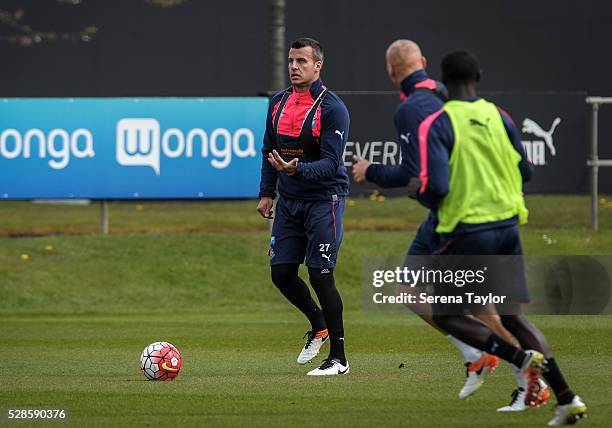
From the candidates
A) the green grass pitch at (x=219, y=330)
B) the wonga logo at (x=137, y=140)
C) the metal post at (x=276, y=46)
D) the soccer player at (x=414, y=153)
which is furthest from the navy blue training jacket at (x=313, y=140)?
the metal post at (x=276, y=46)

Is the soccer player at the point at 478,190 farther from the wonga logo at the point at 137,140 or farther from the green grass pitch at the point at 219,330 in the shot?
the wonga logo at the point at 137,140

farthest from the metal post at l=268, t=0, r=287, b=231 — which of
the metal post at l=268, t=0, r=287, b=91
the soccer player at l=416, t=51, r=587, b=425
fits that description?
the soccer player at l=416, t=51, r=587, b=425

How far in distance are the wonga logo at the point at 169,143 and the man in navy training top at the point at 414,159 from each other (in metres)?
10.8

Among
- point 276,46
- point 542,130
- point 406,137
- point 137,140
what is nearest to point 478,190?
point 406,137

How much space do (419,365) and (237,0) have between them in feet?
53.1

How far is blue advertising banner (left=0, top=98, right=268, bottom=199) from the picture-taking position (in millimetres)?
20062

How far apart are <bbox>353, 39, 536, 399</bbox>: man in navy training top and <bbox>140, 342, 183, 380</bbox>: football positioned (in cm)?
239

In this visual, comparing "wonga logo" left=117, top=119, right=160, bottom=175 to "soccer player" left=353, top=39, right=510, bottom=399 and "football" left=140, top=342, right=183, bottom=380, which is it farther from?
"soccer player" left=353, top=39, right=510, bottom=399

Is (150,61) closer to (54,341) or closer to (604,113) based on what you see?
(604,113)

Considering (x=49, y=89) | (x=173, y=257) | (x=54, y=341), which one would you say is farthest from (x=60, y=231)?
(x=54, y=341)

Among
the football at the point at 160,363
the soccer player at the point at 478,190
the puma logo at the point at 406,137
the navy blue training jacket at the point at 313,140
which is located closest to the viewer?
the soccer player at the point at 478,190

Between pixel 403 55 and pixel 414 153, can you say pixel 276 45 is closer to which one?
pixel 403 55

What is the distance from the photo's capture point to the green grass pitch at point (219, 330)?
9.30m

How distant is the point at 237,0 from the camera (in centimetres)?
2695
